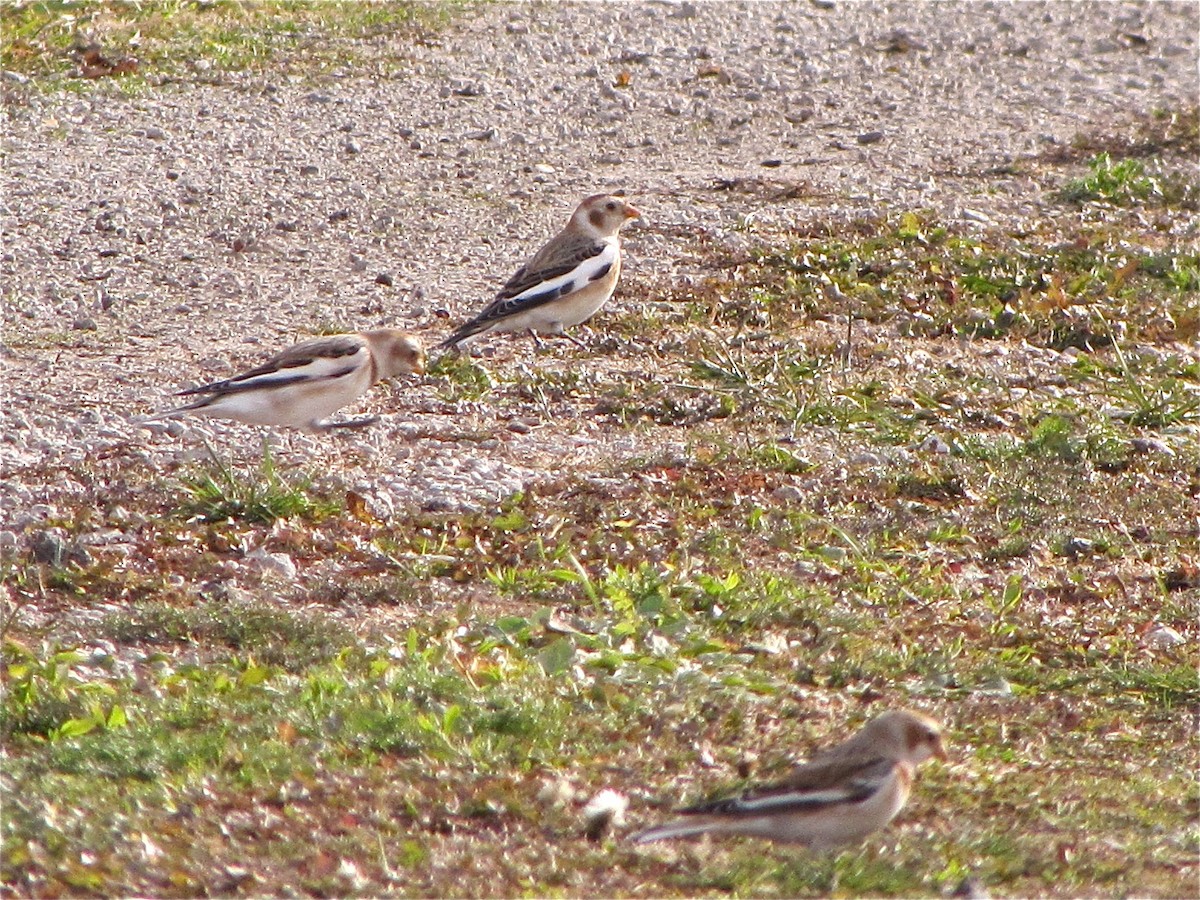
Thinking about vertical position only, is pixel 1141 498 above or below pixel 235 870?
below

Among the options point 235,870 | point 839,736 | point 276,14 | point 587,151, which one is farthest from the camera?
point 276,14

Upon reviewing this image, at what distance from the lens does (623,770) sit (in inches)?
205

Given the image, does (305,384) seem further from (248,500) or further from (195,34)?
(195,34)

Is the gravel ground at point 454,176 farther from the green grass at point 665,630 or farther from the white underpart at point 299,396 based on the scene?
the green grass at point 665,630

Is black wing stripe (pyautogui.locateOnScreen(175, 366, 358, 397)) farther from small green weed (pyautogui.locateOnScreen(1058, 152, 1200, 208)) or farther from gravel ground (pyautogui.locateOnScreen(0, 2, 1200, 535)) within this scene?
small green weed (pyautogui.locateOnScreen(1058, 152, 1200, 208))

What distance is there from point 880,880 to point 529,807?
94cm

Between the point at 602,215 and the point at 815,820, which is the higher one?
the point at 815,820

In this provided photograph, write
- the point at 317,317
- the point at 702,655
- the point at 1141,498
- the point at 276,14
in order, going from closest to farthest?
the point at 702,655 < the point at 1141,498 < the point at 317,317 < the point at 276,14

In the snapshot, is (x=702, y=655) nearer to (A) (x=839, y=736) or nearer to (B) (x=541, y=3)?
(A) (x=839, y=736)

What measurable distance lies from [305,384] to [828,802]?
371 cm

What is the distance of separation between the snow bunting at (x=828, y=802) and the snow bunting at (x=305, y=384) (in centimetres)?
348

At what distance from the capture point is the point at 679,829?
4570mm

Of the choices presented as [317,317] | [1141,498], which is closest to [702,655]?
[1141,498]

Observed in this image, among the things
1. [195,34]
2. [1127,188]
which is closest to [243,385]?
[1127,188]
